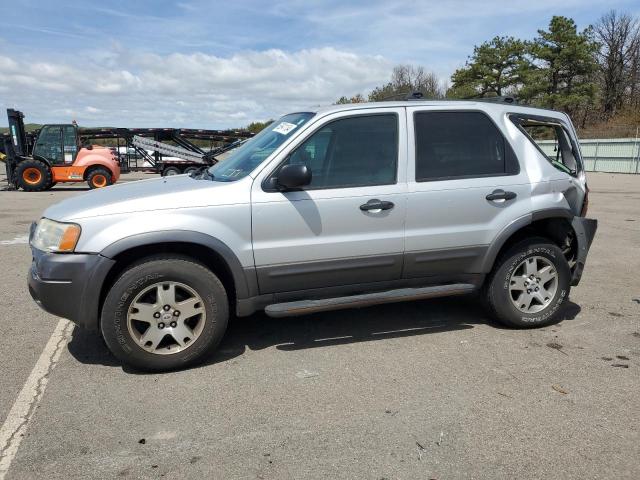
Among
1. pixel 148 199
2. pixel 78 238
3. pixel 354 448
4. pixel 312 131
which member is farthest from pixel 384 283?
pixel 78 238

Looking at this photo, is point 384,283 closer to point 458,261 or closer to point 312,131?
point 458,261

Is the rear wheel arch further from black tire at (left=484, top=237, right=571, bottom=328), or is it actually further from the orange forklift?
the orange forklift

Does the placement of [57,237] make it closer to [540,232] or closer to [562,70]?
[540,232]

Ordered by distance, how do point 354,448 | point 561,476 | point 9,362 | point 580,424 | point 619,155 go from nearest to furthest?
point 561,476, point 354,448, point 580,424, point 9,362, point 619,155

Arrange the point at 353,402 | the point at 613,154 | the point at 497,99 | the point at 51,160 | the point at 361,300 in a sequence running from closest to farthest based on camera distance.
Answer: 1. the point at 353,402
2. the point at 361,300
3. the point at 497,99
4. the point at 51,160
5. the point at 613,154

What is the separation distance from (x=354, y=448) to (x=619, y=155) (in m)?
34.0

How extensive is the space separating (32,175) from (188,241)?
697 inches

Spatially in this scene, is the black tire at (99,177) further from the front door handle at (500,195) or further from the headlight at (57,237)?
the front door handle at (500,195)

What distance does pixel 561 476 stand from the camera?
8.63 feet

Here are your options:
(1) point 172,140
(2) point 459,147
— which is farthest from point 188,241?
(1) point 172,140

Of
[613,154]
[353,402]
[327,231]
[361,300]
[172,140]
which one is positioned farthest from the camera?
[613,154]

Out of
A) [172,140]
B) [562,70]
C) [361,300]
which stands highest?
[562,70]

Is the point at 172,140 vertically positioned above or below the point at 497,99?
above

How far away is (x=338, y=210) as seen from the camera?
156 inches
